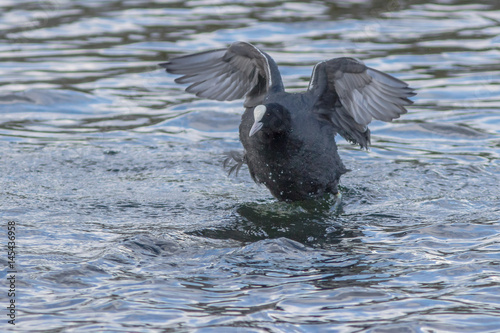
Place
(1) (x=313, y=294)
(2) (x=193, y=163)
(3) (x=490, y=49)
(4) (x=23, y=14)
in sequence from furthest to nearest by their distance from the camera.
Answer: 1. (4) (x=23, y=14)
2. (3) (x=490, y=49)
3. (2) (x=193, y=163)
4. (1) (x=313, y=294)

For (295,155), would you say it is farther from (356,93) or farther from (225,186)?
(225,186)

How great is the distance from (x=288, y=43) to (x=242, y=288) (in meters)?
8.07

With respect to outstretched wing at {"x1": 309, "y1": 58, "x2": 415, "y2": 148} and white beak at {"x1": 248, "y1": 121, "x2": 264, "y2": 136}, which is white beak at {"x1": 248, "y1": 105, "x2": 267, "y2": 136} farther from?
outstretched wing at {"x1": 309, "y1": 58, "x2": 415, "y2": 148}

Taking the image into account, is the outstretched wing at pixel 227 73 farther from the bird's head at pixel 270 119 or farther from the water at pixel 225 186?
the water at pixel 225 186

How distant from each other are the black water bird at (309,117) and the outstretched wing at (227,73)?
13 millimetres

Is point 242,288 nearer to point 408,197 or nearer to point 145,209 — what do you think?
point 145,209

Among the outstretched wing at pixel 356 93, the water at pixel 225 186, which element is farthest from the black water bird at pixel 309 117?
the water at pixel 225 186

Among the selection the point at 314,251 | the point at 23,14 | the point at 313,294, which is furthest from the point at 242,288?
the point at 23,14

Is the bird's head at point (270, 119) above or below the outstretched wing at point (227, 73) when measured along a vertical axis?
below

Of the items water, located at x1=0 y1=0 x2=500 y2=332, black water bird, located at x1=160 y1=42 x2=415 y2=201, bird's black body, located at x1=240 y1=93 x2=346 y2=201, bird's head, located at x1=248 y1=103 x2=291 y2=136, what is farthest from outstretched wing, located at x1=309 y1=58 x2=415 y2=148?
water, located at x1=0 y1=0 x2=500 y2=332

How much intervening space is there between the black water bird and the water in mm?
346

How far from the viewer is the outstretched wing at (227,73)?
7016 millimetres

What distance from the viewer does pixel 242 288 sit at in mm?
4762

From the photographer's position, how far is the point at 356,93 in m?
6.67
